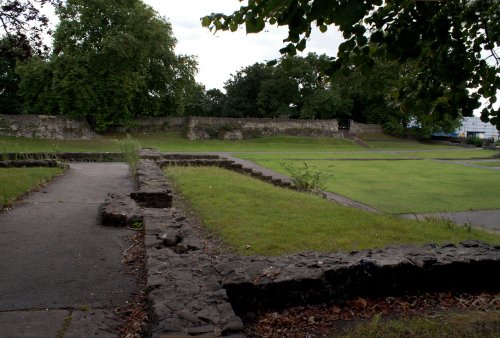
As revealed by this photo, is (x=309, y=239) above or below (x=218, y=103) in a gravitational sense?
below

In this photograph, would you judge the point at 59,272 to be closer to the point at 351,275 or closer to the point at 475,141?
the point at 351,275

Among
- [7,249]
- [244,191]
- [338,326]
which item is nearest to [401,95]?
[338,326]

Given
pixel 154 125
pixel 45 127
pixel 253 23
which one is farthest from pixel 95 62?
pixel 253 23

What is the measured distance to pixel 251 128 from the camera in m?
39.8

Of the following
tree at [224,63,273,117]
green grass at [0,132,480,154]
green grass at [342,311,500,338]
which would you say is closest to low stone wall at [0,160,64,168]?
green grass at [0,132,480,154]

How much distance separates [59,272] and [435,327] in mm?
3605

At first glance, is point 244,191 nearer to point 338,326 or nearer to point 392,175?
point 338,326

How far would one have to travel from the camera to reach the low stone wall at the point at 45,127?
28031 mm

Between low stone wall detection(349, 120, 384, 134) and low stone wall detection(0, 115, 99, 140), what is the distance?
28.4m

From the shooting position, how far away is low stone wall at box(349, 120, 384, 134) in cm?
4771

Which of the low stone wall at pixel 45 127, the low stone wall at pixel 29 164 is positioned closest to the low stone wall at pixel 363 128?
the low stone wall at pixel 45 127

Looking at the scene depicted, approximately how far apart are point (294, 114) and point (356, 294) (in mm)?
50292

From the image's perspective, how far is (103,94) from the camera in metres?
29.4

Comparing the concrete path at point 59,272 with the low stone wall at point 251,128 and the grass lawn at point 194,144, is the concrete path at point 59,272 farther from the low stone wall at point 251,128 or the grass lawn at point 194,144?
the low stone wall at point 251,128
